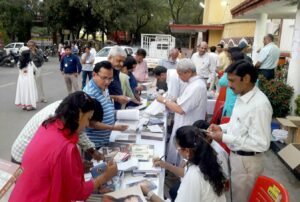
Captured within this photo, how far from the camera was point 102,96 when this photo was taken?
9.75 ft

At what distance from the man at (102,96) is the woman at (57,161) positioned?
3.52ft

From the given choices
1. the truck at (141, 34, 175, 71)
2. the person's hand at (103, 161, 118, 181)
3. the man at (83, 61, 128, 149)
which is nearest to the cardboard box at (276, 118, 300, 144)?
the man at (83, 61, 128, 149)

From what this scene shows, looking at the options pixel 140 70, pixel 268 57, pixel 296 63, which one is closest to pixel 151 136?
pixel 140 70

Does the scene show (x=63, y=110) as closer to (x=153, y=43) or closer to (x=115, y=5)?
(x=153, y=43)

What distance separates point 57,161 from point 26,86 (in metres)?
6.44

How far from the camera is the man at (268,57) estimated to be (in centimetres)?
695

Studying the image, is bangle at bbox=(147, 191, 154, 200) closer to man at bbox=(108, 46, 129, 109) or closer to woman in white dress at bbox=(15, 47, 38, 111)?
man at bbox=(108, 46, 129, 109)

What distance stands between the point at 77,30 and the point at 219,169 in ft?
97.0

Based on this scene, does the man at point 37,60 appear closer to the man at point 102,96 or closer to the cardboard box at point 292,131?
the man at point 102,96

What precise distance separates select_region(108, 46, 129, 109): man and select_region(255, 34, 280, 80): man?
13.4 feet

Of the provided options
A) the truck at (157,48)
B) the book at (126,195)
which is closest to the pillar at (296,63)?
the book at (126,195)

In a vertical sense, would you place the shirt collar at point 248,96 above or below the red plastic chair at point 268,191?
above

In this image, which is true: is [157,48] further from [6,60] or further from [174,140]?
[174,140]

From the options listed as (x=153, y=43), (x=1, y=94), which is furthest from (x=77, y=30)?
(x=1, y=94)
